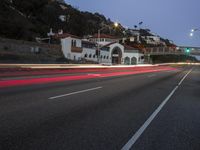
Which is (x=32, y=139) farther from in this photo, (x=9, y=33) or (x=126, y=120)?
(x=9, y=33)

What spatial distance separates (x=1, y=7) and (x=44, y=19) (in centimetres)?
2848

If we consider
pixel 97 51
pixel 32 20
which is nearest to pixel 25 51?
pixel 97 51

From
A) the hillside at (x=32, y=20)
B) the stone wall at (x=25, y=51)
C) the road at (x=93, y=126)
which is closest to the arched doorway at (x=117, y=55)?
the hillside at (x=32, y=20)

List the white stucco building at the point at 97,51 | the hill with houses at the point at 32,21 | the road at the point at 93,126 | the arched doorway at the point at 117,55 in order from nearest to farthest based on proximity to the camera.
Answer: the road at the point at 93,126, the hill with houses at the point at 32,21, the white stucco building at the point at 97,51, the arched doorway at the point at 117,55

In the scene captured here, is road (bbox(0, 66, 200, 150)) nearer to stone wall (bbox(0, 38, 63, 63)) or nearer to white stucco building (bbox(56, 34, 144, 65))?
stone wall (bbox(0, 38, 63, 63))

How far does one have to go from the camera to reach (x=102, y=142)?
5906 millimetres

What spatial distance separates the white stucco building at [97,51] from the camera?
73.8 m

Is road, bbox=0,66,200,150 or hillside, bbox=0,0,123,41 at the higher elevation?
hillside, bbox=0,0,123,41

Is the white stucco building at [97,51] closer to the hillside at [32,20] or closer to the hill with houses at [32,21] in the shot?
the hill with houses at [32,21]

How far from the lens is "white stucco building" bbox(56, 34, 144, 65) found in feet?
242

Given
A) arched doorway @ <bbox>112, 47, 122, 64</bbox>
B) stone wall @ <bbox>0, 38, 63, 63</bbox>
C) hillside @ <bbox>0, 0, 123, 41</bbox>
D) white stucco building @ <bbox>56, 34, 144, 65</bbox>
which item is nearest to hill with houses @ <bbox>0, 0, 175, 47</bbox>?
hillside @ <bbox>0, 0, 123, 41</bbox>

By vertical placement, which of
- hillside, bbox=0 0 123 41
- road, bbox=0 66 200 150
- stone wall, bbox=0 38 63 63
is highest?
hillside, bbox=0 0 123 41

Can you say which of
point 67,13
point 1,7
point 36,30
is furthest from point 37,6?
point 67,13

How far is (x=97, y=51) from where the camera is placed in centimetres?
6128
